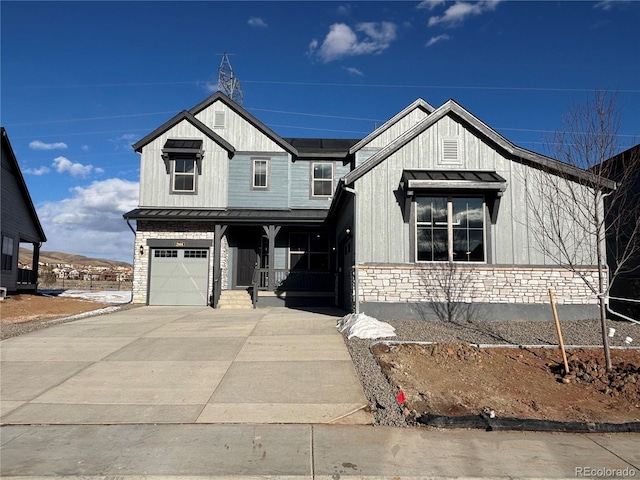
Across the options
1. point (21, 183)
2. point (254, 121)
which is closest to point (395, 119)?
point (254, 121)

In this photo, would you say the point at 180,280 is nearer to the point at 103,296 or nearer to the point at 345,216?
the point at 345,216

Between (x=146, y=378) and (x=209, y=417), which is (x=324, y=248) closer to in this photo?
(x=146, y=378)

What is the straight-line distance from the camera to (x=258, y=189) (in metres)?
18.0

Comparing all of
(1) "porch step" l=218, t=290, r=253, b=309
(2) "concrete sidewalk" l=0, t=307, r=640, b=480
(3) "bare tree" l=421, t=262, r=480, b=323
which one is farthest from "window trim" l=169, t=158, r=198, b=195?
(3) "bare tree" l=421, t=262, r=480, b=323

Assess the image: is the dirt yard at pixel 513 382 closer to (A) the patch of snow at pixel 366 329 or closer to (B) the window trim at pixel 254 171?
(A) the patch of snow at pixel 366 329

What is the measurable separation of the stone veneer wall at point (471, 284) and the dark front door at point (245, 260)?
332 inches

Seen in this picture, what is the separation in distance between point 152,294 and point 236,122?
26.3 feet

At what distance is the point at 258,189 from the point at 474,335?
1144 centimetres

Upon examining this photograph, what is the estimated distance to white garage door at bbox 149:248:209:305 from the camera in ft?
56.2

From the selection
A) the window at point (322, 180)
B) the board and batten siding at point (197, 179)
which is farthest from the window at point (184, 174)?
the window at point (322, 180)

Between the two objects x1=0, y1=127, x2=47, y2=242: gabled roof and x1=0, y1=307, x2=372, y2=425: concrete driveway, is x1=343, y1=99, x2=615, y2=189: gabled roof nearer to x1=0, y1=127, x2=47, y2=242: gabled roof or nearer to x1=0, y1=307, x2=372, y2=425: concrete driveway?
x1=0, y1=307, x2=372, y2=425: concrete driveway

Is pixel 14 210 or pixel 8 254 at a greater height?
pixel 14 210

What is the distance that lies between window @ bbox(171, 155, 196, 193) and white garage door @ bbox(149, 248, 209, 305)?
2.74 m

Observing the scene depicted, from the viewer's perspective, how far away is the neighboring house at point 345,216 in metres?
11.2
